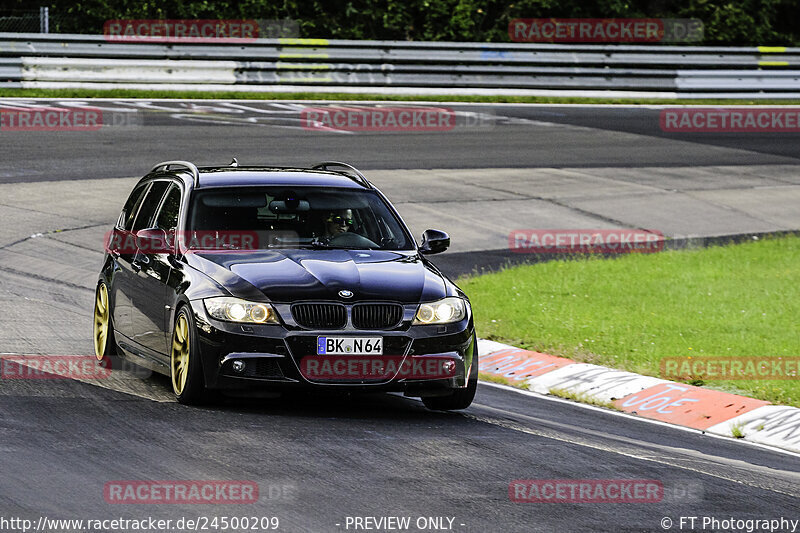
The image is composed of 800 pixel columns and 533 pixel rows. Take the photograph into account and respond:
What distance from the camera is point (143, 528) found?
19.4ft

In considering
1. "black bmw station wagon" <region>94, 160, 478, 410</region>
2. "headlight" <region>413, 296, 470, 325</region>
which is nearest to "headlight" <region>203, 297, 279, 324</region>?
"black bmw station wagon" <region>94, 160, 478, 410</region>

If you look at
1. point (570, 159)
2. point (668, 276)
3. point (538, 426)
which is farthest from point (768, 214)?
point (538, 426)

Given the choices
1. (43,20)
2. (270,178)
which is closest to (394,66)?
(43,20)

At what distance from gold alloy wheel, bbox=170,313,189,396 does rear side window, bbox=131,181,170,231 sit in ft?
5.42

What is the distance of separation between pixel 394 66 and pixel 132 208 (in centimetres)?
2021

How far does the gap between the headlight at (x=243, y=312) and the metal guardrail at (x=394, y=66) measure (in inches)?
800

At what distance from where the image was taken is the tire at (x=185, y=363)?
8.52 m

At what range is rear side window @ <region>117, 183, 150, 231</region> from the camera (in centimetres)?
1084

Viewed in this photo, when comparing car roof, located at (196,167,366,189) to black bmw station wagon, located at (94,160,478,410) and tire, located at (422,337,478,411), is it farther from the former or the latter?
tire, located at (422,337,478,411)

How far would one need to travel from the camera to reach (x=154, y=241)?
31.7 ft

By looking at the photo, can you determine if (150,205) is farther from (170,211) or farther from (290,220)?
(290,220)
